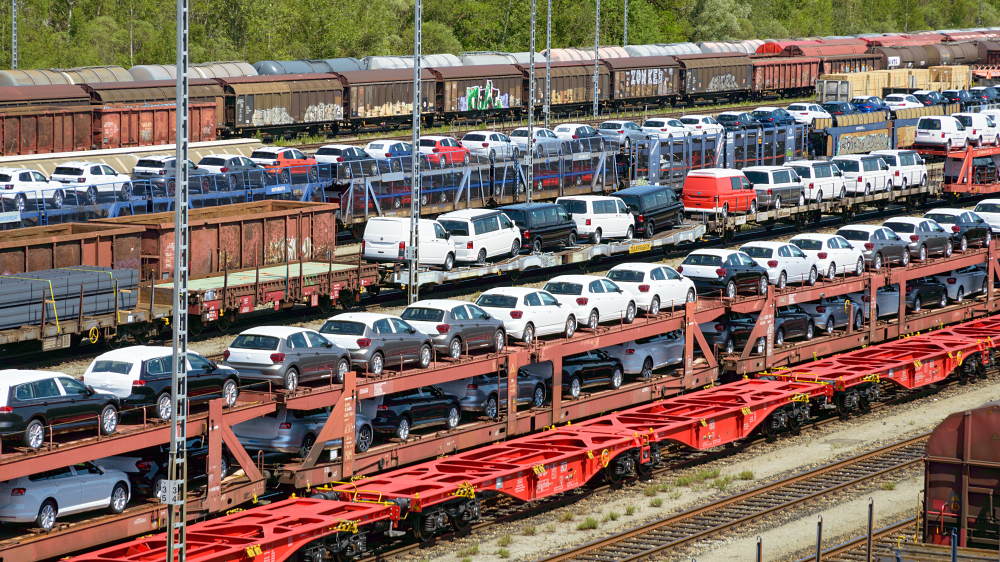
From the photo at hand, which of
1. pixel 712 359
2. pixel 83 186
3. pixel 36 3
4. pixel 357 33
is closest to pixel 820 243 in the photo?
pixel 712 359

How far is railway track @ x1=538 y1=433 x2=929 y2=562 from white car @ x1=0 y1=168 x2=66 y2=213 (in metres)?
21.4

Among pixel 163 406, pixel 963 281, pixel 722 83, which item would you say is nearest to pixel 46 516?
pixel 163 406

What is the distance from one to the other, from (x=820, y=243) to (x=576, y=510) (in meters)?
14.9

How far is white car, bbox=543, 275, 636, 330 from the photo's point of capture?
1104 inches

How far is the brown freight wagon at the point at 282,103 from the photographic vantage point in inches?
2341

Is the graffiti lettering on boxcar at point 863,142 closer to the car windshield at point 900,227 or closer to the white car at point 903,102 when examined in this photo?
the white car at point 903,102

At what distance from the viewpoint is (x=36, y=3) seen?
89.6 meters

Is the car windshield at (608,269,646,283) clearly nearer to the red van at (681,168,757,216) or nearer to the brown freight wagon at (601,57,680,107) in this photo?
the red van at (681,168,757,216)

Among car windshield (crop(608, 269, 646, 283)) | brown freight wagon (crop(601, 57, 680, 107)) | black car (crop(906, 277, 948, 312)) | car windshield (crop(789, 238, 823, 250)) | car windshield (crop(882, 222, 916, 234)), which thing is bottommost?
black car (crop(906, 277, 948, 312))

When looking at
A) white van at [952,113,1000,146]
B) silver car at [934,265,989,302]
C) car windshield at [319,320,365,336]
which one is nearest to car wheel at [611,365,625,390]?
car windshield at [319,320,365,336]

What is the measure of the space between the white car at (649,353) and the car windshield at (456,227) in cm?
786

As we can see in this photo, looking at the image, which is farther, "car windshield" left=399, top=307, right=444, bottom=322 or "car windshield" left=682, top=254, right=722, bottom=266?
"car windshield" left=682, top=254, right=722, bottom=266

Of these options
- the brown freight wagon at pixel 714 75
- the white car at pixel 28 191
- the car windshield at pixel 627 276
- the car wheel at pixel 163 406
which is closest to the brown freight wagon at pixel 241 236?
the white car at pixel 28 191

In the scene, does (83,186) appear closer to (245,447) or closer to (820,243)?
(245,447)
